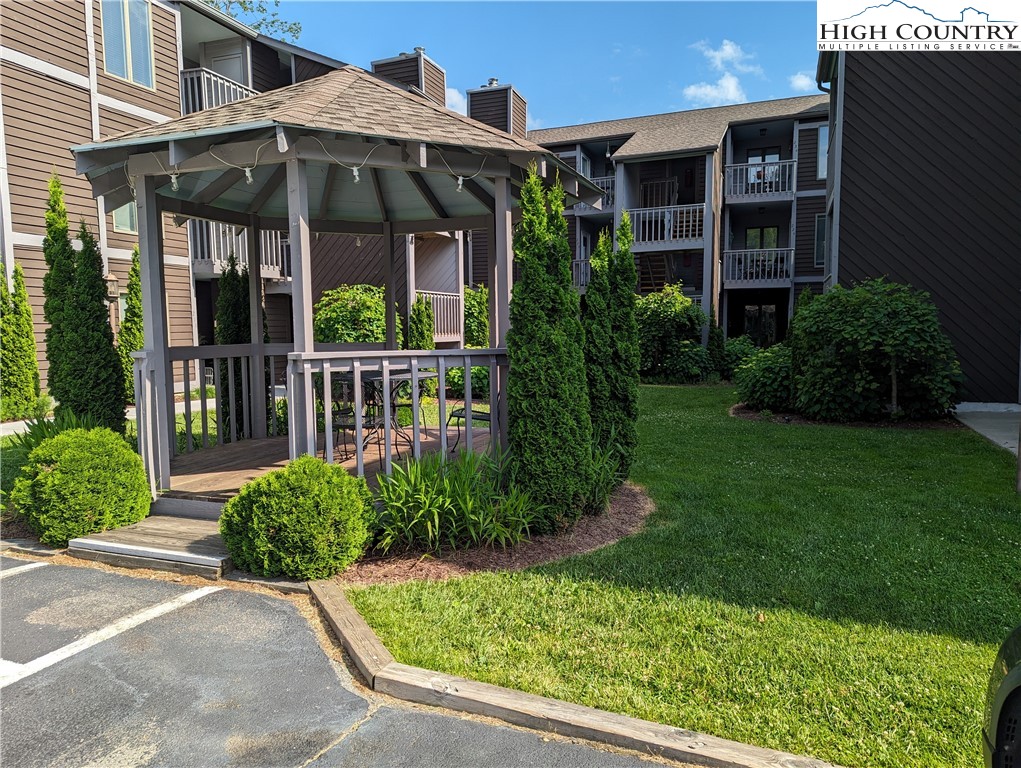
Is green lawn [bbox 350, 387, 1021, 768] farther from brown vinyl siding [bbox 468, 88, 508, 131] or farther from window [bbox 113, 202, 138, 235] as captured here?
brown vinyl siding [bbox 468, 88, 508, 131]

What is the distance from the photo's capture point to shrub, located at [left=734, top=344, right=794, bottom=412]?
1097 cm

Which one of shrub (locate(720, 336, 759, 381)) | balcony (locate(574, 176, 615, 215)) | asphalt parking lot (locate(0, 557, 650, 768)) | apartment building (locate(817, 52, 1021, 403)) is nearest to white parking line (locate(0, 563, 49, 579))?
asphalt parking lot (locate(0, 557, 650, 768))

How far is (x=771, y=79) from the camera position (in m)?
22.2

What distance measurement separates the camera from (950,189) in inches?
439

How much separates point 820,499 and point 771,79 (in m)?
20.8

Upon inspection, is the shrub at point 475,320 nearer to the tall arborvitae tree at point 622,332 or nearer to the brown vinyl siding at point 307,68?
the brown vinyl siding at point 307,68

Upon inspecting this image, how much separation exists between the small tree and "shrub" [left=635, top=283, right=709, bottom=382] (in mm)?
12513

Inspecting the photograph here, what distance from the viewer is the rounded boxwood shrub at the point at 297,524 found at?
4.11m

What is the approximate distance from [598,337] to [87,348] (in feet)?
15.9

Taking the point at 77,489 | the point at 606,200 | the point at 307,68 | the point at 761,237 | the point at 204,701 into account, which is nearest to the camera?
the point at 204,701

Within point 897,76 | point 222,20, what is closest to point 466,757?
point 897,76

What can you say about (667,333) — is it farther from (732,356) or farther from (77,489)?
(77,489)

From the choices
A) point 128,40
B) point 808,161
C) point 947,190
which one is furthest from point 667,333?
point 128,40

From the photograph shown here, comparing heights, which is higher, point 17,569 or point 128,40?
point 128,40
